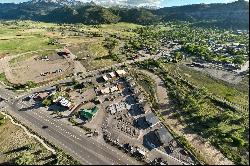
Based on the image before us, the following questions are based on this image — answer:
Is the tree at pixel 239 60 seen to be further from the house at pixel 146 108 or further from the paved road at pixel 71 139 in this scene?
the paved road at pixel 71 139

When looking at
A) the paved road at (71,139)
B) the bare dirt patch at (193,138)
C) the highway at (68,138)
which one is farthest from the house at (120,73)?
the paved road at (71,139)

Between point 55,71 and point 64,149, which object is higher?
point 55,71

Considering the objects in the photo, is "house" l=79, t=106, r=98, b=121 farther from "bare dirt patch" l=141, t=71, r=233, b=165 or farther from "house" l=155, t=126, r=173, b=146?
"bare dirt patch" l=141, t=71, r=233, b=165

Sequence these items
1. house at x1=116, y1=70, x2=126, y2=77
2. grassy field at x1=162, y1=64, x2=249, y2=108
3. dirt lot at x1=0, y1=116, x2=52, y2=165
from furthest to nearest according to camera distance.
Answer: house at x1=116, y1=70, x2=126, y2=77, grassy field at x1=162, y1=64, x2=249, y2=108, dirt lot at x1=0, y1=116, x2=52, y2=165

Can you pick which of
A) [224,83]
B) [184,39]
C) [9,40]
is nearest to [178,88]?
[224,83]

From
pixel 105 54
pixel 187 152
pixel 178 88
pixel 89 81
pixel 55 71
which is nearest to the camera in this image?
pixel 187 152

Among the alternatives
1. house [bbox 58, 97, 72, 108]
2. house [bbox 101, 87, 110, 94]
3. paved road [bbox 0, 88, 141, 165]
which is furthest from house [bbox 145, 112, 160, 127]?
house [bbox 58, 97, 72, 108]

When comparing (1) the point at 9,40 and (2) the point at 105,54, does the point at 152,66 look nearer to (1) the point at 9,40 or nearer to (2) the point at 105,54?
(2) the point at 105,54

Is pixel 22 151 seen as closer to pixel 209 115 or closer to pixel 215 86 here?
pixel 209 115
